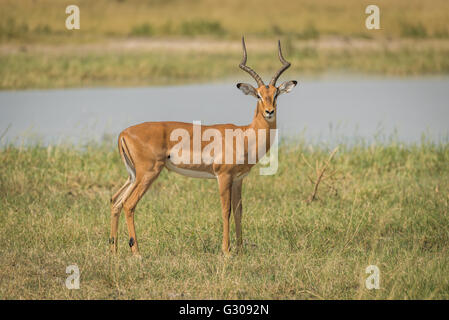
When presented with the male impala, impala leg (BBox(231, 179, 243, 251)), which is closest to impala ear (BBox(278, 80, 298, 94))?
the male impala

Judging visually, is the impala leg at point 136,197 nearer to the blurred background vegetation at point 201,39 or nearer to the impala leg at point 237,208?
the impala leg at point 237,208

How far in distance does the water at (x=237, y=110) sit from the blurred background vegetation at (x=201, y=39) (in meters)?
1.30

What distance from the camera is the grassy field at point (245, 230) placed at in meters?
5.88

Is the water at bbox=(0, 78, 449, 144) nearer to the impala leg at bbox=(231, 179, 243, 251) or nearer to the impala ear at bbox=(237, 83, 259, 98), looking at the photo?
the impala leg at bbox=(231, 179, 243, 251)

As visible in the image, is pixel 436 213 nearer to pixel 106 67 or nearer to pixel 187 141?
pixel 187 141

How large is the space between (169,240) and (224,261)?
90cm

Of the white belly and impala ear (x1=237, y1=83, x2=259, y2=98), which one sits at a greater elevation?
impala ear (x1=237, y1=83, x2=259, y2=98)

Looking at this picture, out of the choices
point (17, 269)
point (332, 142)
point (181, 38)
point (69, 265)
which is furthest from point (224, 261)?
point (181, 38)

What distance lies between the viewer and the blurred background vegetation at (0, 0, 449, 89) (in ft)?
62.9

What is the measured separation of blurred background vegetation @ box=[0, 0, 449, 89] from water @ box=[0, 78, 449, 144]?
130cm

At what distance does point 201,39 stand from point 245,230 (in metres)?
16.1

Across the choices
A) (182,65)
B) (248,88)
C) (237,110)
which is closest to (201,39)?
(182,65)
